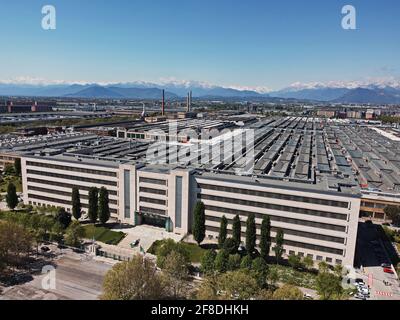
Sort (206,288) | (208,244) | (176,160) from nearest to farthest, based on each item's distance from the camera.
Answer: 1. (206,288)
2. (208,244)
3. (176,160)

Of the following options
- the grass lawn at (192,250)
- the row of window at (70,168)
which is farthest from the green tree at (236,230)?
the row of window at (70,168)

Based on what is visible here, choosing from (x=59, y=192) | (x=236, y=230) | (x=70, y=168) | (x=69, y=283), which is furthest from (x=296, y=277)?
(x=59, y=192)

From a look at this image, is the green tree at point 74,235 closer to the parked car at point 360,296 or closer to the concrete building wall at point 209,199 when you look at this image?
the concrete building wall at point 209,199

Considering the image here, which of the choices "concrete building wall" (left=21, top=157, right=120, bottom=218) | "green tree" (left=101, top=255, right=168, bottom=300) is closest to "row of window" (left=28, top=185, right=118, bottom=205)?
"concrete building wall" (left=21, top=157, right=120, bottom=218)

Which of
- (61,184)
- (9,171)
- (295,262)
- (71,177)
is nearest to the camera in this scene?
(295,262)

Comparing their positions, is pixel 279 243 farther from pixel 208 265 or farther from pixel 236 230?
pixel 208 265
